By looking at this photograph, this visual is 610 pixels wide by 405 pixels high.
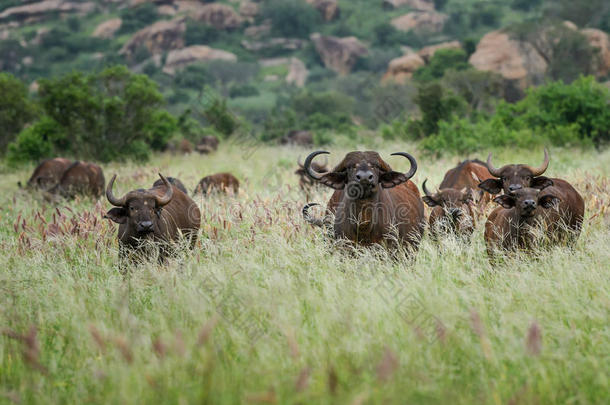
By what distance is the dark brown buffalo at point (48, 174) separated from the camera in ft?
47.8

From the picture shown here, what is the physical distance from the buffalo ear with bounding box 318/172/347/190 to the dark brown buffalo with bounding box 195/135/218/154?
20064mm

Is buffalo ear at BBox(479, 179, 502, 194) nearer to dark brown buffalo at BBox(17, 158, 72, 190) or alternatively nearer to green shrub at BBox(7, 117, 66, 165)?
dark brown buffalo at BBox(17, 158, 72, 190)

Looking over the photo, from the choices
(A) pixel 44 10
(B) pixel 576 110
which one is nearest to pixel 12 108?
(B) pixel 576 110

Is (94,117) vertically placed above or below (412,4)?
above

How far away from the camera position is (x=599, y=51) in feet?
153

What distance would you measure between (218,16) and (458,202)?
10863cm

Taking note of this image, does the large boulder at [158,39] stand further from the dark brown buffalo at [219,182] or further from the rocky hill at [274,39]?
the dark brown buffalo at [219,182]

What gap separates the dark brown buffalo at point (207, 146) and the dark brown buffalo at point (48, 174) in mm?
10583

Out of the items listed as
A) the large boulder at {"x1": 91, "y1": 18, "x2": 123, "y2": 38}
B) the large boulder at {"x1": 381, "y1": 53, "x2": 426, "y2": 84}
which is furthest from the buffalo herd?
the large boulder at {"x1": 91, "y1": 18, "x2": 123, "y2": 38}

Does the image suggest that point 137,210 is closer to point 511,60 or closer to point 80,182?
point 80,182

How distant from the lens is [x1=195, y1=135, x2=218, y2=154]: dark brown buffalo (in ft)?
85.1

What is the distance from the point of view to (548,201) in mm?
6309

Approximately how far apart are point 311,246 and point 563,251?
9.28 ft

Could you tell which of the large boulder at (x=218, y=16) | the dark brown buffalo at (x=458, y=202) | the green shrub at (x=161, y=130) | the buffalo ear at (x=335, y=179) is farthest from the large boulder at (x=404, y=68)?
the large boulder at (x=218, y=16)
